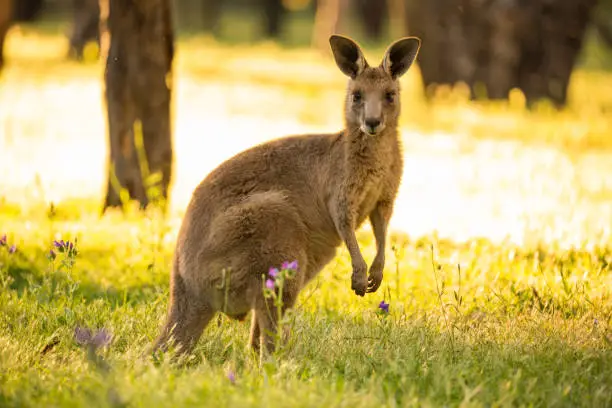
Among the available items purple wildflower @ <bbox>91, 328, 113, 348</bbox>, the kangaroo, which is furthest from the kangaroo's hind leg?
purple wildflower @ <bbox>91, 328, 113, 348</bbox>

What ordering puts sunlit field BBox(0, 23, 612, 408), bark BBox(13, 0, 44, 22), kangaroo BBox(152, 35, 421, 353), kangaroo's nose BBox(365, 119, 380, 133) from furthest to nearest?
1. bark BBox(13, 0, 44, 22)
2. kangaroo's nose BBox(365, 119, 380, 133)
3. kangaroo BBox(152, 35, 421, 353)
4. sunlit field BBox(0, 23, 612, 408)

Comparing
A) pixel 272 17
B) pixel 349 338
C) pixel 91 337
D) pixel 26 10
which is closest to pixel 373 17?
pixel 272 17

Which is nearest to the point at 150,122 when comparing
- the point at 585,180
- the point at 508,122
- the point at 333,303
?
the point at 333,303

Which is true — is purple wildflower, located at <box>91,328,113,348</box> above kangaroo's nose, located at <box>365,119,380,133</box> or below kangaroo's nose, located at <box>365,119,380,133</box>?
below

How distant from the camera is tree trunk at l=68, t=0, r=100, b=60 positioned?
20656 millimetres

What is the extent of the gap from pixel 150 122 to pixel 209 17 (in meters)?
30.0

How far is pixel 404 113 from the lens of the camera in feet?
46.5

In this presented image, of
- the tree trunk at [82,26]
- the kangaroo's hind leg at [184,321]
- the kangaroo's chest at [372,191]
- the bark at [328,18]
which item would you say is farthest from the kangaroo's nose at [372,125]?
the bark at [328,18]

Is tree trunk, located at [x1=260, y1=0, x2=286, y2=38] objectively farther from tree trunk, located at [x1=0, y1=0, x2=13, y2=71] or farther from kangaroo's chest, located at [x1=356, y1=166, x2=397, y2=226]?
kangaroo's chest, located at [x1=356, y1=166, x2=397, y2=226]

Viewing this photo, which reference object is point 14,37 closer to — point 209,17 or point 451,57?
point 209,17

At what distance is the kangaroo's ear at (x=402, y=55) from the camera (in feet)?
16.2

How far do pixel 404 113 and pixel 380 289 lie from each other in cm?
846

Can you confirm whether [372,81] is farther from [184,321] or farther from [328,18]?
[328,18]

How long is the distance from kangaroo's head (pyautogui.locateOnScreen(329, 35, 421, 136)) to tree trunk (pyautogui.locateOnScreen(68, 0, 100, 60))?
54.1 feet
